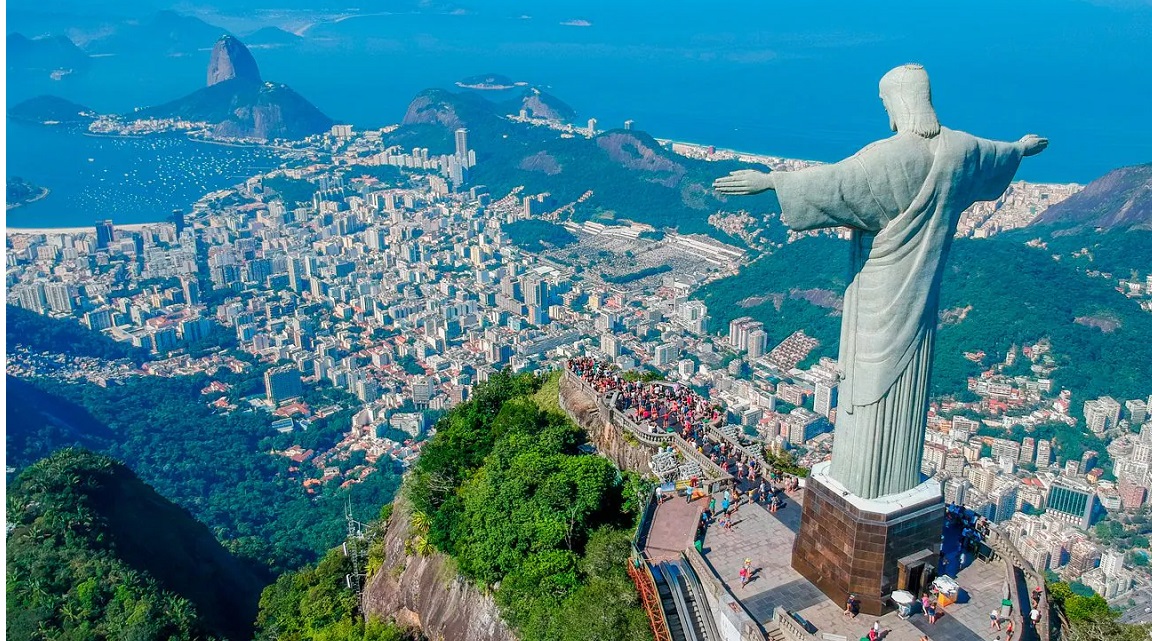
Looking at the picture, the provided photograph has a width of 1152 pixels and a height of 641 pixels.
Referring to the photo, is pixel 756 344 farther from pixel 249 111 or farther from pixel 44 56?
pixel 44 56

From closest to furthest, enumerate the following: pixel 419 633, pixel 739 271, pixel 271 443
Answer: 1. pixel 419 633
2. pixel 271 443
3. pixel 739 271

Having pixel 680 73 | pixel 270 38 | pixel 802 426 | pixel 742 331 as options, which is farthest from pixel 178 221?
pixel 270 38

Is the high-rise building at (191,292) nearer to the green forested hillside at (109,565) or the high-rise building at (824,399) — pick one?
the green forested hillside at (109,565)

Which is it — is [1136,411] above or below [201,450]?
above

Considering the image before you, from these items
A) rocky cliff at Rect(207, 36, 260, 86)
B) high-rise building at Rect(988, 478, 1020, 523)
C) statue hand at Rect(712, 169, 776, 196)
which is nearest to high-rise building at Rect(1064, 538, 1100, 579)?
high-rise building at Rect(988, 478, 1020, 523)

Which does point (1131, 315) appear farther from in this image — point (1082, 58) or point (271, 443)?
point (1082, 58)

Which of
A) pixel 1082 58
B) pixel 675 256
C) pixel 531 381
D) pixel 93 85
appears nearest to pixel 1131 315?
pixel 675 256
